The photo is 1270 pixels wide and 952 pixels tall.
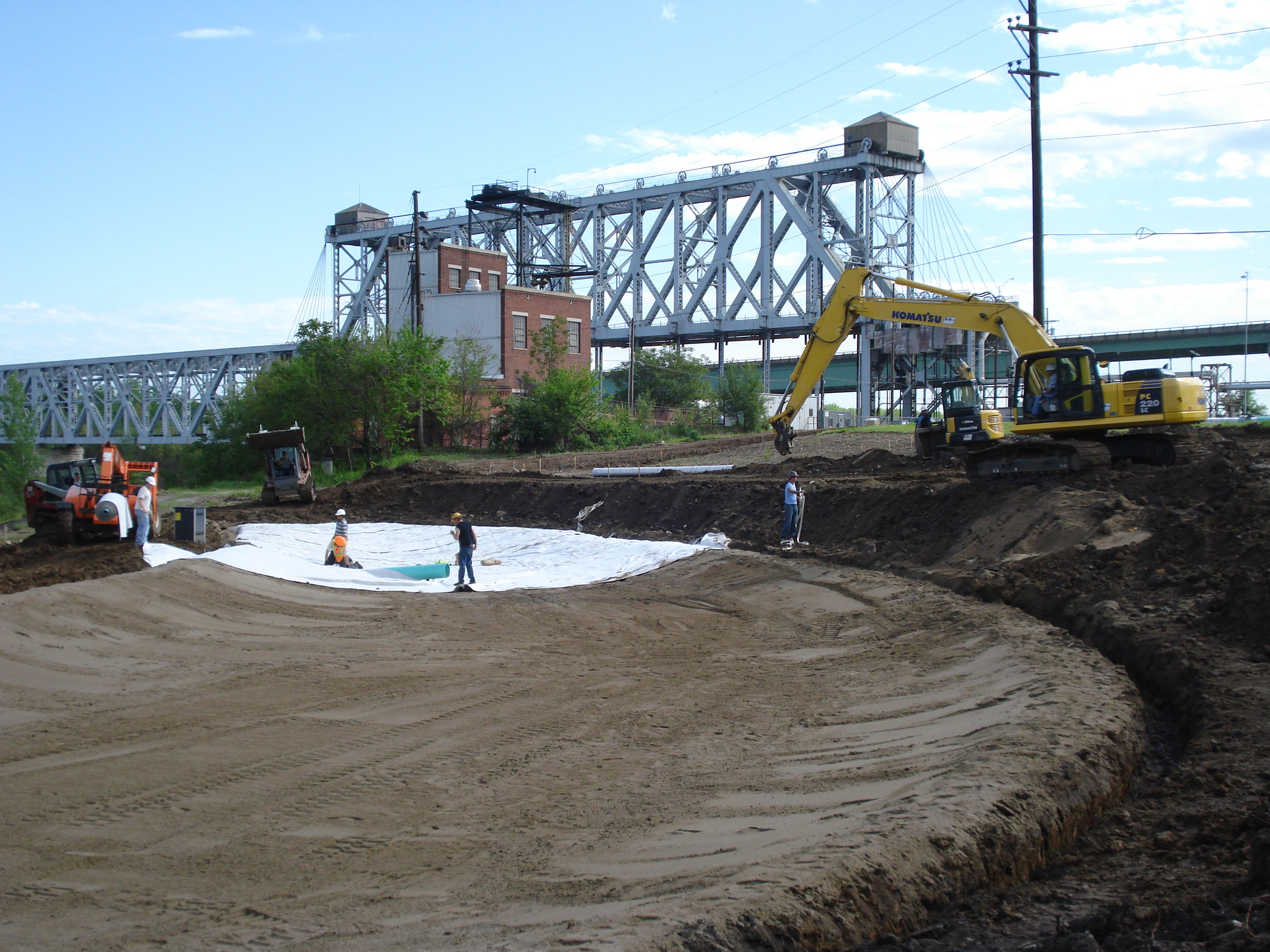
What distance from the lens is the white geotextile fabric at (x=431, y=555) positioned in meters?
18.4

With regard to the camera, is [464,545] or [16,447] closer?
[464,545]

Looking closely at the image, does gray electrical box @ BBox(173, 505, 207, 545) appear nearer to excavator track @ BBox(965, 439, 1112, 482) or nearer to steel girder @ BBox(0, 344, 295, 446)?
excavator track @ BBox(965, 439, 1112, 482)

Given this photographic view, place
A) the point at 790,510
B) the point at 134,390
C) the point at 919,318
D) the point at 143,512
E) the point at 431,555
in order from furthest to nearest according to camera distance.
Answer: the point at 134,390, the point at 431,555, the point at 919,318, the point at 790,510, the point at 143,512

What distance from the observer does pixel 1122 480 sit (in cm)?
1759

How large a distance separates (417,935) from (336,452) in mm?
40853

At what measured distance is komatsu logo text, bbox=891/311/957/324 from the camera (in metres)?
22.4

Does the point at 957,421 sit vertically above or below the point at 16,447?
above

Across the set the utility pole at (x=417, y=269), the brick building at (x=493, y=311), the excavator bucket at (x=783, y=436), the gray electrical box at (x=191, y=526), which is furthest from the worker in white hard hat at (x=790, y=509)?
the brick building at (x=493, y=311)

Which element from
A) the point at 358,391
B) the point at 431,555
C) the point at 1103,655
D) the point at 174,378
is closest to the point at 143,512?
the point at 431,555

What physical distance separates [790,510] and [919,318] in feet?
20.0

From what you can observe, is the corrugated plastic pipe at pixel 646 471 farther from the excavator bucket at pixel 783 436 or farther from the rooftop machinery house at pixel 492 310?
the rooftop machinery house at pixel 492 310

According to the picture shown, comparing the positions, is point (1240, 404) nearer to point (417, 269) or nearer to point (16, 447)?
point (417, 269)

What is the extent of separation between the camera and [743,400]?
60000 mm

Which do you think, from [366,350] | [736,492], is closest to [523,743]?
[736,492]
